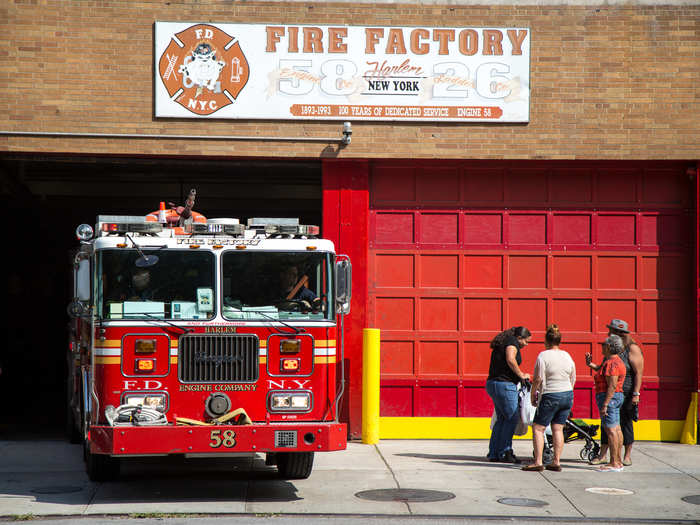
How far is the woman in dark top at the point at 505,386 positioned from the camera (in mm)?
12281

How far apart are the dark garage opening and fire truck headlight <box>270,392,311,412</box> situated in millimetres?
5396

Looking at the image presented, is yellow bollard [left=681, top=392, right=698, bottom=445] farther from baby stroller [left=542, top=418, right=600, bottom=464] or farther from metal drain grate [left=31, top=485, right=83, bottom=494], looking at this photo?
metal drain grate [left=31, top=485, right=83, bottom=494]

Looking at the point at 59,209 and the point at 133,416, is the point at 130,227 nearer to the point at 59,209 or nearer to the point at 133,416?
the point at 133,416

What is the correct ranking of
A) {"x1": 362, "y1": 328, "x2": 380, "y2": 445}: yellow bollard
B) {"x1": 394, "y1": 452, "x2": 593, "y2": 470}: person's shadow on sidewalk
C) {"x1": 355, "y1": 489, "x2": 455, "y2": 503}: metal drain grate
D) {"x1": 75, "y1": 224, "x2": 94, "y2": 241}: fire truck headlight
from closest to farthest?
{"x1": 355, "y1": 489, "x2": 455, "y2": 503}: metal drain grate, {"x1": 75, "y1": 224, "x2": 94, "y2": 241}: fire truck headlight, {"x1": 394, "y1": 452, "x2": 593, "y2": 470}: person's shadow on sidewalk, {"x1": 362, "y1": 328, "x2": 380, "y2": 445}: yellow bollard

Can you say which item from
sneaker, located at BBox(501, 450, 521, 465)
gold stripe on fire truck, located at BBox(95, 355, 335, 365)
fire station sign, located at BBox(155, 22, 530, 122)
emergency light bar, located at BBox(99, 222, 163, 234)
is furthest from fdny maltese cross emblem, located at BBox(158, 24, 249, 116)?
sneaker, located at BBox(501, 450, 521, 465)

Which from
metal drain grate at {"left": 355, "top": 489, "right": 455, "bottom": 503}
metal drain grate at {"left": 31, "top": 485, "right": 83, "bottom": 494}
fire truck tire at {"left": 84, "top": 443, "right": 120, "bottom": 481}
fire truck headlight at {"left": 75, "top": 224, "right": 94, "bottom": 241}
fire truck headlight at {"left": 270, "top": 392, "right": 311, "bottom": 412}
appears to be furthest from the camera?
fire truck tire at {"left": 84, "top": 443, "right": 120, "bottom": 481}

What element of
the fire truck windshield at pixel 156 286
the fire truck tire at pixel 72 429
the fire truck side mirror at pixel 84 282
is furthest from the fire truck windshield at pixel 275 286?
the fire truck tire at pixel 72 429

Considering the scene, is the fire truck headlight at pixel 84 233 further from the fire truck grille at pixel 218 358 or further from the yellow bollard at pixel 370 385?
the yellow bollard at pixel 370 385

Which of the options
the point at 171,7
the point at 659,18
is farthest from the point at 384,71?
the point at 659,18

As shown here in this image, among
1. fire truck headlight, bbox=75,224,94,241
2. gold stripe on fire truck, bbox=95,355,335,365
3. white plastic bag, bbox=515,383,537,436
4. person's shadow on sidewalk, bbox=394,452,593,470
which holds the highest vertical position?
fire truck headlight, bbox=75,224,94,241

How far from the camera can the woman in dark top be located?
1228cm

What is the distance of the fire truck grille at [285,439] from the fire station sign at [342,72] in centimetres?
596

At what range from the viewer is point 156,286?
31.9 feet

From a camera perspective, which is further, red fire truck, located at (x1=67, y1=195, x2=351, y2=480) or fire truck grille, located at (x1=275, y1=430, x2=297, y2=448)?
red fire truck, located at (x1=67, y1=195, x2=351, y2=480)
